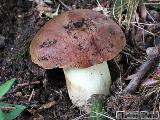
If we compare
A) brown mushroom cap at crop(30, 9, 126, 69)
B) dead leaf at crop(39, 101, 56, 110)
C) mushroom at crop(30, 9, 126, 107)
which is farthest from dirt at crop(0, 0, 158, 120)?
brown mushroom cap at crop(30, 9, 126, 69)

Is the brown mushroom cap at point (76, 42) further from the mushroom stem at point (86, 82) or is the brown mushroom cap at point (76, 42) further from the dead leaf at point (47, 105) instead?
the dead leaf at point (47, 105)

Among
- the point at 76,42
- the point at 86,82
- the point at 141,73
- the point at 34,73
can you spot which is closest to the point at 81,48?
the point at 76,42

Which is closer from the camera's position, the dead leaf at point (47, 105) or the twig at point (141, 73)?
the twig at point (141, 73)

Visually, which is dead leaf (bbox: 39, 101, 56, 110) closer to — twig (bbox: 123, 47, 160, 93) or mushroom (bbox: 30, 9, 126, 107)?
mushroom (bbox: 30, 9, 126, 107)

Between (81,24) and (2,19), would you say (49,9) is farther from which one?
(81,24)

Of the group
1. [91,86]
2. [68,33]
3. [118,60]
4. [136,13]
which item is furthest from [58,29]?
[136,13]

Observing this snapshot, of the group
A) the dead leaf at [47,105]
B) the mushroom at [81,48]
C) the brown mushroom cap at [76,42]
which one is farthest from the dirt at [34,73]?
the brown mushroom cap at [76,42]
